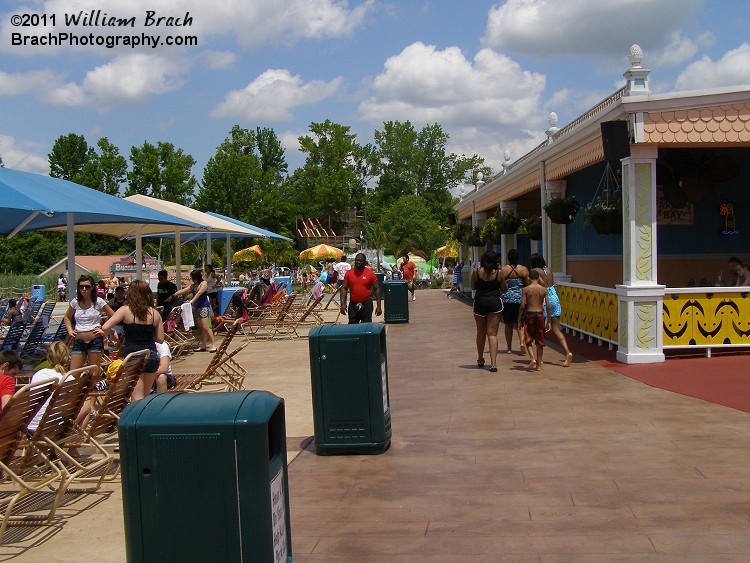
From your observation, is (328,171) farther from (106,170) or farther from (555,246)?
(555,246)

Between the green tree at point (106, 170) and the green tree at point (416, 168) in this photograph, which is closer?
the green tree at point (106, 170)

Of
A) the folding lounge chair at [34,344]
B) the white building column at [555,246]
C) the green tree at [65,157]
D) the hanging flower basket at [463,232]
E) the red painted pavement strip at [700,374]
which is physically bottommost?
the red painted pavement strip at [700,374]

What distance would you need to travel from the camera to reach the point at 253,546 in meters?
3.07

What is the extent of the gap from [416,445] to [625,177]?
18.9 feet

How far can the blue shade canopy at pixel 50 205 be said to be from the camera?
8.33 m

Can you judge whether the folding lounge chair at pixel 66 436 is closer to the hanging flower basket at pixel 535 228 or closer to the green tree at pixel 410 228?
the hanging flower basket at pixel 535 228

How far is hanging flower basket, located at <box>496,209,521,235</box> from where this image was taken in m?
20.0

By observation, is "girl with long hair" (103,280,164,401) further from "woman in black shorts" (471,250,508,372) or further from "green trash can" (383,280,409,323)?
"green trash can" (383,280,409,323)

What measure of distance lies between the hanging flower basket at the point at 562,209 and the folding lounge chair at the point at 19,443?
34.8 feet

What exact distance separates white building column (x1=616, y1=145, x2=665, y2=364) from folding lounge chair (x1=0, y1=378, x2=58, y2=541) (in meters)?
7.79

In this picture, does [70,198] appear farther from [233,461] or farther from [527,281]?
[233,461]

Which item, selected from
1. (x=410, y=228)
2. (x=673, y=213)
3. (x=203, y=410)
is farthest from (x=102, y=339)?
(x=410, y=228)

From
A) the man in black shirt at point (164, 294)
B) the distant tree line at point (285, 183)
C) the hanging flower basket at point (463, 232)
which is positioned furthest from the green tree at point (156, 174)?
the man in black shirt at point (164, 294)

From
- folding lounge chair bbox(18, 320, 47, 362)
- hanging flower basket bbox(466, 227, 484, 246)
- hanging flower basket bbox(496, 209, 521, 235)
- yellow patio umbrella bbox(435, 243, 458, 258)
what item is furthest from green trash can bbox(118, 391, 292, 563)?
yellow patio umbrella bbox(435, 243, 458, 258)
